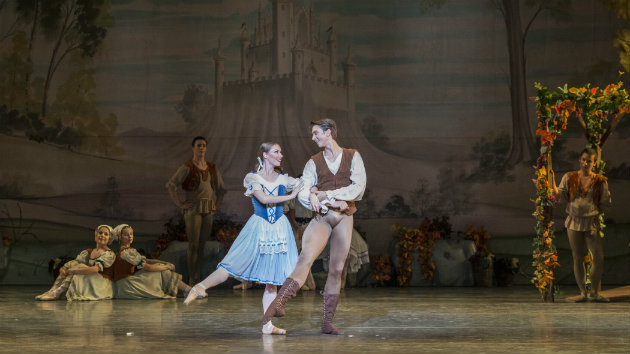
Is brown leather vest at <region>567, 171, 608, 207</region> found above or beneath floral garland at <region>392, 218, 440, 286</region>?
above

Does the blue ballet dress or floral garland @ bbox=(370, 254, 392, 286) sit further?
floral garland @ bbox=(370, 254, 392, 286)

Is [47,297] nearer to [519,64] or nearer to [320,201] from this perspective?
[320,201]

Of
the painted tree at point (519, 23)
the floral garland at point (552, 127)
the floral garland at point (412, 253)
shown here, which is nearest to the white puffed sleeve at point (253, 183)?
the floral garland at point (552, 127)

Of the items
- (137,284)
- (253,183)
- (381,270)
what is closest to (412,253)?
(381,270)

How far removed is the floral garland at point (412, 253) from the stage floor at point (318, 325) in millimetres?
2255

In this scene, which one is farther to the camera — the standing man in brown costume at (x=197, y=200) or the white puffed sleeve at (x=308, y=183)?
the standing man in brown costume at (x=197, y=200)

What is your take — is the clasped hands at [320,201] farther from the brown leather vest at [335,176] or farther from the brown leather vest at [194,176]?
the brown leather vest at [194,176]

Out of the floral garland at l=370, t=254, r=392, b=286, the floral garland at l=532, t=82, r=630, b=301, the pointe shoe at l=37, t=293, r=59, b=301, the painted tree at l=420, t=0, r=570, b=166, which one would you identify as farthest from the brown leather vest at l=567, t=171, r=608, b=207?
the pointe shoe at l=37, t=293, r=59, b=301

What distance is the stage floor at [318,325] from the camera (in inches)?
229

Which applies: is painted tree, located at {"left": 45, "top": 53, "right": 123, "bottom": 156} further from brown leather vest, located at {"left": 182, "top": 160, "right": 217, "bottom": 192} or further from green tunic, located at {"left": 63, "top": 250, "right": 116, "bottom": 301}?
green tunic, located at {"left": 63, "top": 250, "right": 116, "bottom": 301}

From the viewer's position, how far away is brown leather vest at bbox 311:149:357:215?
6.48 m

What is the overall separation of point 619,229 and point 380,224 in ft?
12.4

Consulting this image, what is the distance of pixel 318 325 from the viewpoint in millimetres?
7289

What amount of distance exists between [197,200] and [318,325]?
16.0ft
